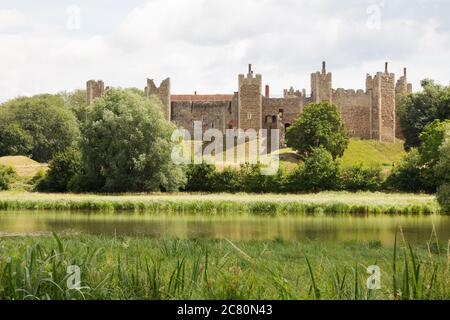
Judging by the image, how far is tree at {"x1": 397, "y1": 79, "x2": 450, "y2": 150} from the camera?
57.9 meters

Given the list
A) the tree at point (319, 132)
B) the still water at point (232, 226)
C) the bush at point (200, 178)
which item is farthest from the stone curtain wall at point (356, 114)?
the still water at point (232, 226)

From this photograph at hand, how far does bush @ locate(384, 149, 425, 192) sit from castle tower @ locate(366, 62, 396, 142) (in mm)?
19784

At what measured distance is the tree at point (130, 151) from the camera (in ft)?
133

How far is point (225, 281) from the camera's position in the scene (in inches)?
255

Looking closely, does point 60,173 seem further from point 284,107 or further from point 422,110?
point 422,110

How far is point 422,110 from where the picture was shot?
5928 cm

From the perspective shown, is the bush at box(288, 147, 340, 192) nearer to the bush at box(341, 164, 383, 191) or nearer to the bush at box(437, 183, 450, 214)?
the bush at box(341, 164, 383, 191)

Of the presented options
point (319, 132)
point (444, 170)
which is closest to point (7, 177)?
point (319, 132)

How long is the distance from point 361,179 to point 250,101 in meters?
22.1

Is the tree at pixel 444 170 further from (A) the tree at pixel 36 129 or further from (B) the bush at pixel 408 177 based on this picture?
(A) the tree at pixel 36 129

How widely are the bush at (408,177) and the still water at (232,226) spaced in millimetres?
13570

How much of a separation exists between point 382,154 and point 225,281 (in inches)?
2073

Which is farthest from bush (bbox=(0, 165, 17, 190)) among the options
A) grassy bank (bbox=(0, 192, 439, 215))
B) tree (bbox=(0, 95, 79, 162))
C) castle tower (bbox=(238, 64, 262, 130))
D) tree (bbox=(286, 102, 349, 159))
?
castle tower (bbox=(238, 64, 262, 130))
